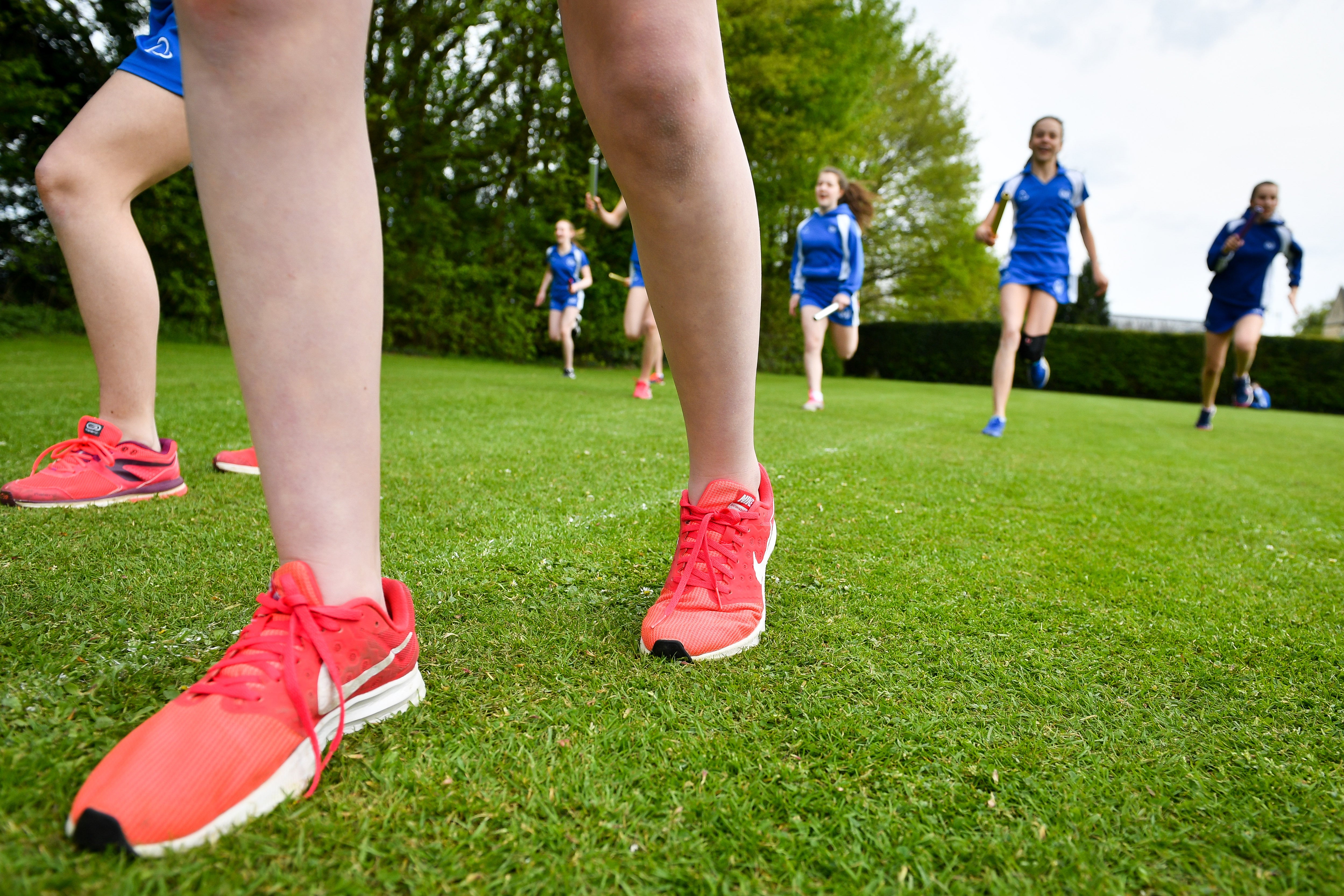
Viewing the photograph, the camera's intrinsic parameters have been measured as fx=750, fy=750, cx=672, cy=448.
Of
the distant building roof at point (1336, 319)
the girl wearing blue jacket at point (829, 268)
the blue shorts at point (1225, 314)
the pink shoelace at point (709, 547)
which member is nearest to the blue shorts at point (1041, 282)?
the girl wearing blue jacket at point (829, 268)

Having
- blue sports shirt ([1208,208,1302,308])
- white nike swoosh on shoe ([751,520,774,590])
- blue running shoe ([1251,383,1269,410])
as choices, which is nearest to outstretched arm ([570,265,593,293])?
blue sports shirt ([1208,208,1302,308])

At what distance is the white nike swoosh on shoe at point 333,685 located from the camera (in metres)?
0.90

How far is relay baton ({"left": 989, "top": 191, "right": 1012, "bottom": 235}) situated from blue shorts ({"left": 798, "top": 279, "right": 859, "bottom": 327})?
186 cm

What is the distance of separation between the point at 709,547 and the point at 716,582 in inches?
2.8

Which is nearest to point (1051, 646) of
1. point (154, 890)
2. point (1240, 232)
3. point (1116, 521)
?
point (154, 890)

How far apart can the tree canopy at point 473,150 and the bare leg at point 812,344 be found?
28.2 ft

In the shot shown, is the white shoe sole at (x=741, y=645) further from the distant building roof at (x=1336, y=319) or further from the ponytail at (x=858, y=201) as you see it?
the distant building roof at (x=1336, y=319)

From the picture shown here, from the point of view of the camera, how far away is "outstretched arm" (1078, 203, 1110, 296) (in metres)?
5.92

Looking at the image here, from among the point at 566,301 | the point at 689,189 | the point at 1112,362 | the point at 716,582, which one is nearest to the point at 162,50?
the point at 689,189

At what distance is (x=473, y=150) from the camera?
14.9 m

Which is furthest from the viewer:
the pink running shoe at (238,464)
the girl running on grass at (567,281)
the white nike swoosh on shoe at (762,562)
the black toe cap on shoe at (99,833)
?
the girl running on grass at (567,281)

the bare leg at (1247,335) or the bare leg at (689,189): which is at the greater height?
the bare leg at (1247,335)

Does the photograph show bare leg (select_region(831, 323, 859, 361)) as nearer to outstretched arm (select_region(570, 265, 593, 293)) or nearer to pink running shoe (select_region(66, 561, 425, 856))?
outstretched arm (select_region(570, 265, 593, 293))

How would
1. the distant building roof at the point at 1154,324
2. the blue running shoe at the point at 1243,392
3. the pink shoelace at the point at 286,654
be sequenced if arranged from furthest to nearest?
the distant building roof at the point at 1154,324
the blue running shoe at the point at 1243,392
the pink shoelace at the point at 286,654
